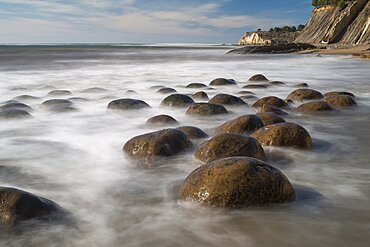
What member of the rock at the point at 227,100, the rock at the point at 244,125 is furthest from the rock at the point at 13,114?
the rock at the point at 244,125

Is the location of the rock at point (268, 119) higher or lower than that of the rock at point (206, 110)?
higher

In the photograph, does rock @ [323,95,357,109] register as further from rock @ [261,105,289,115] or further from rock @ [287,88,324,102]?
rock @ [261,105,289,115]

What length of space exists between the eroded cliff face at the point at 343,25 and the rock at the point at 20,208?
34351 millimetres

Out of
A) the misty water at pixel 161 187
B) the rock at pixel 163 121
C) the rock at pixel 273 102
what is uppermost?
the rock at pixel 273 102

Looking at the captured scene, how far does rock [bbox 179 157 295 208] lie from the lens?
2.59m

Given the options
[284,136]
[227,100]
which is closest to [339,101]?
[227,100]

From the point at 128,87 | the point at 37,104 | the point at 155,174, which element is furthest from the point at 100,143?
the point at 128,87

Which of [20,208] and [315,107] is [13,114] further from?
[315,107]

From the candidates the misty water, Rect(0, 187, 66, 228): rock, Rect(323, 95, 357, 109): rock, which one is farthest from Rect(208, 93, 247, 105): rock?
Rect(0, 187, 66, 228): rock

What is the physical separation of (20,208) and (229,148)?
5.79 feet

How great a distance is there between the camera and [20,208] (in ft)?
7.84

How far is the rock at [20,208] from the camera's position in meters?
2.34

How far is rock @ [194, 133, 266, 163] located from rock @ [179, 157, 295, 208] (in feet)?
2.10

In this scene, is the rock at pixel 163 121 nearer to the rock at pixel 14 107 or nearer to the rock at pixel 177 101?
the rock at pixel 177 101
